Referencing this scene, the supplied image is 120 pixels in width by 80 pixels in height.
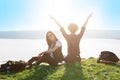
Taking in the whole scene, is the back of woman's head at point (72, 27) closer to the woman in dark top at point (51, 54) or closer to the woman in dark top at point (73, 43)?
the woman in dark top at point (73, 43)

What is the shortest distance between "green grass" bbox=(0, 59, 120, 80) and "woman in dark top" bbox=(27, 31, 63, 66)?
629mm

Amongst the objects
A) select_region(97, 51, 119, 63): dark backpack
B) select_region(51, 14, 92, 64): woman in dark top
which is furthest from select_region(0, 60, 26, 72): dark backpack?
select_region(97, 51, 119, 63): dark backpack

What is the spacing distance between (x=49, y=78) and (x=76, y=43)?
11.9 feet

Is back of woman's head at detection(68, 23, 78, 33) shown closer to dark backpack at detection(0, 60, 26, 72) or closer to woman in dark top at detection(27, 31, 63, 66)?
woman in dark top at detection(27, 31, 63, 66)

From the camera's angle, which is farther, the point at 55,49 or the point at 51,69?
the point at 55,49

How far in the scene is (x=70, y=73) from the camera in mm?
15156

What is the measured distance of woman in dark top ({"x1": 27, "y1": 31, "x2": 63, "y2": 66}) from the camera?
1708cm

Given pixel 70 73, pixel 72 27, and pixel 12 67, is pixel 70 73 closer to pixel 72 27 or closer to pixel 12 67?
pixel 72 27

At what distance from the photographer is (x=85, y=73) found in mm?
15195

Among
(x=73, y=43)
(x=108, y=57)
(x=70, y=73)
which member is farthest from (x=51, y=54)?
(x=108, y=57)

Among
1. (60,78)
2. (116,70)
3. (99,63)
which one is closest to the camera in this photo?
(60,78)

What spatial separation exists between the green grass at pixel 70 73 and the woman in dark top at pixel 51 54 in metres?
0.63

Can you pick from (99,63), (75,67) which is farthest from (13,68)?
(99,63)

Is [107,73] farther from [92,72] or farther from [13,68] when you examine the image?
[13,68]
